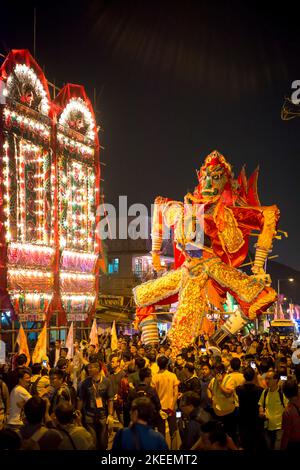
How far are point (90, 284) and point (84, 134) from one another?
25.0 ft

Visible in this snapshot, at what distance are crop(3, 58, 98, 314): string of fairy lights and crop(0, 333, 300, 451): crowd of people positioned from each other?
49.6 ft

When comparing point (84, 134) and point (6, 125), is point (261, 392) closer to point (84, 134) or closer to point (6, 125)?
point (6, 125)

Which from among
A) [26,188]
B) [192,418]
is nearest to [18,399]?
[192,418]

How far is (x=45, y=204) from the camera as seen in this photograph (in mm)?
29078

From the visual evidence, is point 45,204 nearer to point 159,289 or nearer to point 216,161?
point 159,289

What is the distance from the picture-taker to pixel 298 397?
773 cm

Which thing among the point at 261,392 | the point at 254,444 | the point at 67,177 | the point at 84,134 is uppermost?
the point at 84,134

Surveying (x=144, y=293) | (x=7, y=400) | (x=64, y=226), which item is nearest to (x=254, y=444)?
(x=7, y=400)

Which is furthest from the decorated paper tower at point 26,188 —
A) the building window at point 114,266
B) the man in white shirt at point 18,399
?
the building window at point 114,266

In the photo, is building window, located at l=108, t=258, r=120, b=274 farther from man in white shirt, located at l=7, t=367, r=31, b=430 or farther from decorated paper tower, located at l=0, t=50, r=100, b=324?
man in white shirt, located at l=7, t=367, r=31, b=430

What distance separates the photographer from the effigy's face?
69.5ft

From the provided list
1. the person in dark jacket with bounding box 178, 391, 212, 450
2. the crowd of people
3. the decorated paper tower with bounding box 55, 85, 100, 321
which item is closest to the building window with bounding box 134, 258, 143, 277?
the decorated paper tower with bounding box 55, 85, 100, 321

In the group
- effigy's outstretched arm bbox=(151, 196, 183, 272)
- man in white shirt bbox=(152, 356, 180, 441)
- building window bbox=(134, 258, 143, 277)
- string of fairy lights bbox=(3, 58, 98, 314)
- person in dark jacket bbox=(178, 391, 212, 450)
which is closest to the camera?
person in dark jacket bbox=(178, 391, 212, 450)
